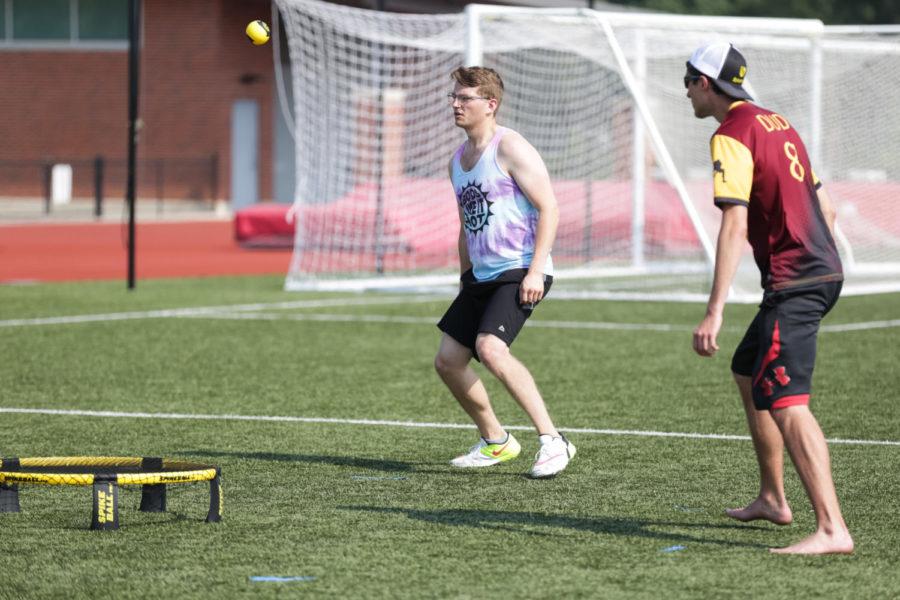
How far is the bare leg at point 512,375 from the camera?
7559 mm

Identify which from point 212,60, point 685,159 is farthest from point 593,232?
point 212,60

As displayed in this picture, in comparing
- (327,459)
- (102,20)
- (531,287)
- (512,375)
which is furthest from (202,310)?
(102,20)

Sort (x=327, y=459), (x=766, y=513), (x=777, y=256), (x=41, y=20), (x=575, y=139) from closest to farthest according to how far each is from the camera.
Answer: (x=777, y=256), (x=766, y=513), (x=327, y=459), (x=575, y=139), (x=41, y=20)

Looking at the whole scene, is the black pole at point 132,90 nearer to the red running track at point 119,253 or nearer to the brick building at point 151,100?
the red running track at point 119,253

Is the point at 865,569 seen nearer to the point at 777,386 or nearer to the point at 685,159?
the point at 777,386

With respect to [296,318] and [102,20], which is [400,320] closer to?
[296,318]

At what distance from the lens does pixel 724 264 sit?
5816mm

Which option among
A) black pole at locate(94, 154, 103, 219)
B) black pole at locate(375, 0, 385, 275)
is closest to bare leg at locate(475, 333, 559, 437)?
black pole at locate(375, 0, 385, 275)

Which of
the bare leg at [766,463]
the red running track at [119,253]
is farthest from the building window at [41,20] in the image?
the bare leg at [766,463]

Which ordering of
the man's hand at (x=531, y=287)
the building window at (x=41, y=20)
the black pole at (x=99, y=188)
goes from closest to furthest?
the man's hand at (x=531, y=287)
the black pole at (x=99, y=188)
the building window at (x=41, y=20)

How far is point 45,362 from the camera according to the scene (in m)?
12.2

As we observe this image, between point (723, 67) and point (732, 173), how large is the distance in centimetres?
47

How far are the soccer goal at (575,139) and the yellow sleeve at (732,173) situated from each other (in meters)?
12.5

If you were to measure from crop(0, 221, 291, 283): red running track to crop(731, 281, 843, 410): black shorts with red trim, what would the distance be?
16.7 metres
